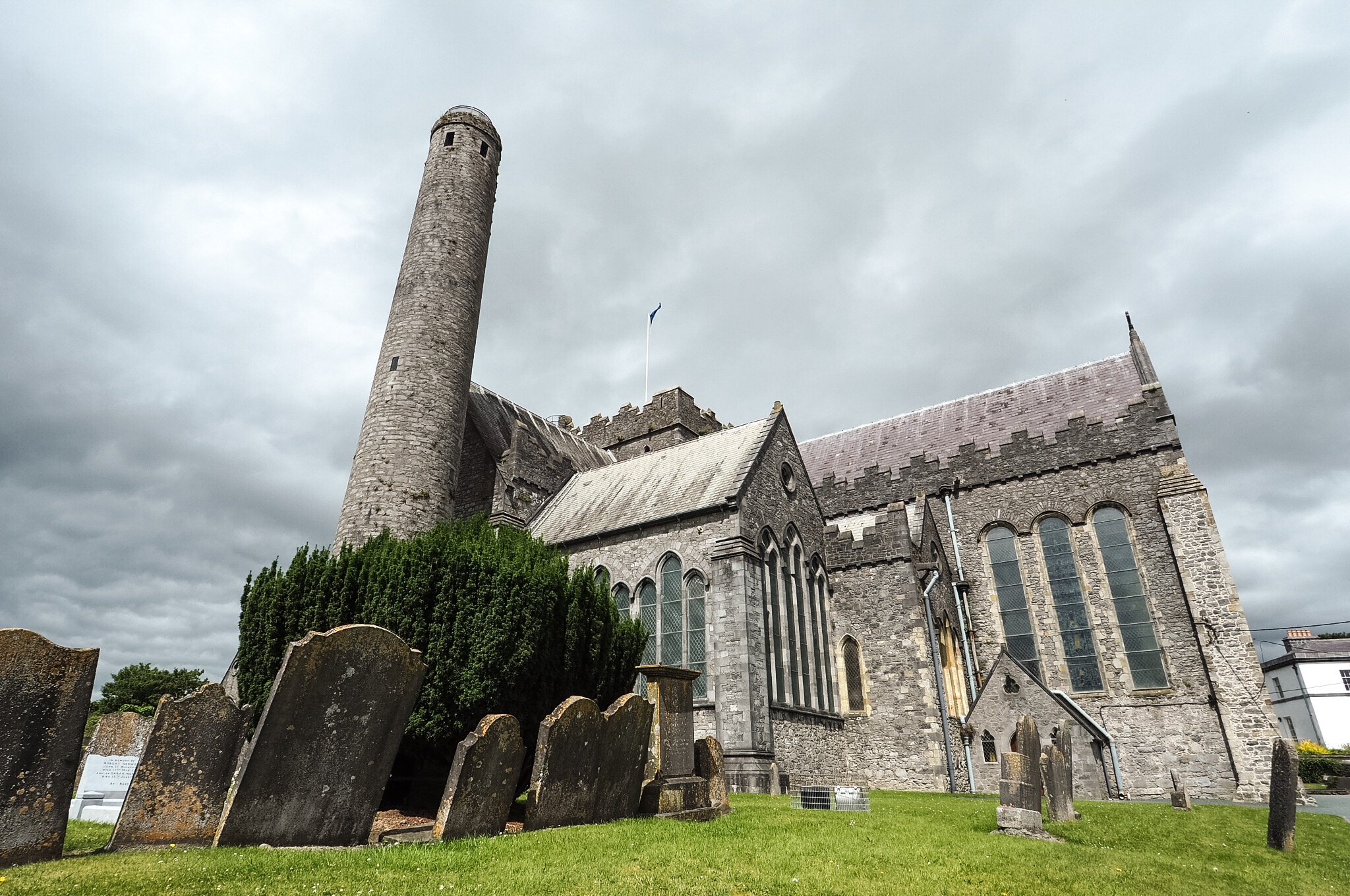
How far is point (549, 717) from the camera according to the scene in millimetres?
8344

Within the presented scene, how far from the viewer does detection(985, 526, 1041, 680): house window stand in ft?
70.9

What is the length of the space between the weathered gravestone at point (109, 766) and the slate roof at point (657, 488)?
8621 millimetres

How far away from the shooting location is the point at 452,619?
10922 millimetres

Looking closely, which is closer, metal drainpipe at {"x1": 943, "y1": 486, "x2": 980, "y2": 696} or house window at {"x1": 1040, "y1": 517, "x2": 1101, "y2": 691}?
house window at {"x1": 1040, "y1": 517, "x2": 1101, "y2": 691}

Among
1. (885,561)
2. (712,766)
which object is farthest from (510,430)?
(712,766)

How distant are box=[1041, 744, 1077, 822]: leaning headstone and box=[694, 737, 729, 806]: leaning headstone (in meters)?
4.98

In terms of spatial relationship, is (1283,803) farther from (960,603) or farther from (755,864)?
(960,603)

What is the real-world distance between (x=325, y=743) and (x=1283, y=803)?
36.6 ft

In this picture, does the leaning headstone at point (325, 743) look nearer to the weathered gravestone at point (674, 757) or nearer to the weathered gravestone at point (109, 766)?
the weathered gravestone at point (674, 757)

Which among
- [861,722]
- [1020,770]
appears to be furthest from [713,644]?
[1020,770]

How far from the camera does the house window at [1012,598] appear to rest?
21.6 meters

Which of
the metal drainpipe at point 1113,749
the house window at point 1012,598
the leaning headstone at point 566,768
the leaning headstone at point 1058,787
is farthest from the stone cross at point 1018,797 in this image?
the house window at point 1012,598

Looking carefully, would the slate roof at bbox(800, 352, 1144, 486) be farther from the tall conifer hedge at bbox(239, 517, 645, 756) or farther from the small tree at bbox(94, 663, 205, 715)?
the small tree at bbox(94, 663, 205, 715)

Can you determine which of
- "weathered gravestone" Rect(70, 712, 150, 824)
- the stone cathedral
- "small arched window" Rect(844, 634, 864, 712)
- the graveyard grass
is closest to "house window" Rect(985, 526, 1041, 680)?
the stone cathedral
